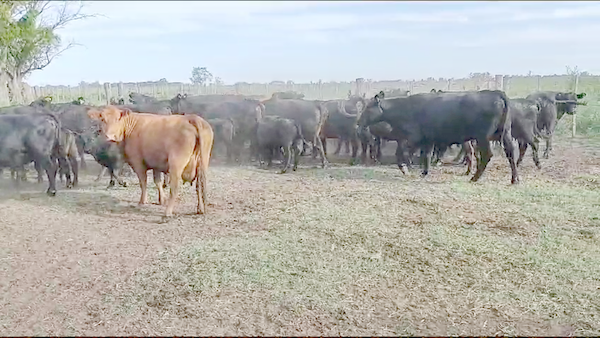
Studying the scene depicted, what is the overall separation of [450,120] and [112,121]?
604 cm

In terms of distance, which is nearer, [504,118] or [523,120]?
[504,118]

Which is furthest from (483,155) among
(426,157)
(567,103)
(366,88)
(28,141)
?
(366,88)

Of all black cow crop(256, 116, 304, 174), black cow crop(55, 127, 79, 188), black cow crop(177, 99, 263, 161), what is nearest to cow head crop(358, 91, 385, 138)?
black cow crop(256, 116, 304, 174)

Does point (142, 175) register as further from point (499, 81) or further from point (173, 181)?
point (499, 81)

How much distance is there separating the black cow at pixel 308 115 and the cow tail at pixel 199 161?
190 inches

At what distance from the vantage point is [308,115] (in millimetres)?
13195

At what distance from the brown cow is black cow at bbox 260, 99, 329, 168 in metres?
4.84

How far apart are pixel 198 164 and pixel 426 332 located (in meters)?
4.49

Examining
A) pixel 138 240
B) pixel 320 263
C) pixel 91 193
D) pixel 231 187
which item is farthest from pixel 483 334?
pixel 91 193

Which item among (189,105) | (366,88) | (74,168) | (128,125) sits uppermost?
(366,88)

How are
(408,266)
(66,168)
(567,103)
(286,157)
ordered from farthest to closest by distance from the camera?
(567,103) < (286,157) < (66,168) < (408,266)

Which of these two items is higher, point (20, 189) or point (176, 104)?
point (176, 104)

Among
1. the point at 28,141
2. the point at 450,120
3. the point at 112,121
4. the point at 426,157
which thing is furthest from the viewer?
the point at 426,157

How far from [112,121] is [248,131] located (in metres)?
5.74
